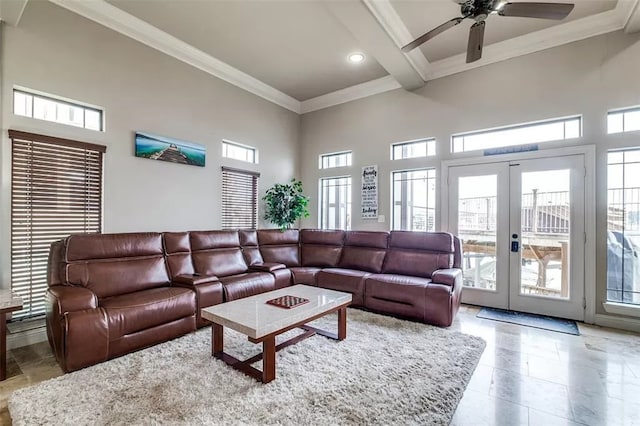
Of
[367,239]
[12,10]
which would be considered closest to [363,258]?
[367,239]

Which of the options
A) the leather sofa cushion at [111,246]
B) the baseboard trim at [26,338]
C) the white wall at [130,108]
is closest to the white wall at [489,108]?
the white wall at [130,108]

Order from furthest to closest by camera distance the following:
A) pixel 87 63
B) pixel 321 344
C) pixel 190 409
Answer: pixel 87 63, pixel 321 344, pixel 190 409

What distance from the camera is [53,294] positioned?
2418mm

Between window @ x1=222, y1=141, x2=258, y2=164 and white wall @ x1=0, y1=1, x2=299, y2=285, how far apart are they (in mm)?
116

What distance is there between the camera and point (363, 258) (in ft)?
14.6

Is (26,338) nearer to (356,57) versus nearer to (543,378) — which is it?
(543,378)

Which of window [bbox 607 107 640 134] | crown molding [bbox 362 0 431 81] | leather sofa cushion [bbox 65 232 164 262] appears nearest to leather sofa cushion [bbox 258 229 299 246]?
leather sofa cushion [bbox 65 232 164 262]

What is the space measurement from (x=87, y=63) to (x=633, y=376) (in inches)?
227

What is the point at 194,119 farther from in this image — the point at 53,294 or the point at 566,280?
the point at 566,280

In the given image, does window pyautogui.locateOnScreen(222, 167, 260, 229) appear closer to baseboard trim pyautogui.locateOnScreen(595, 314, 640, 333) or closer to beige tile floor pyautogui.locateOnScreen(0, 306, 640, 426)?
beige tile floor pyautogui.locateOnScreen(0, 306, 640, 426)

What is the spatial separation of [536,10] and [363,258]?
128 inches

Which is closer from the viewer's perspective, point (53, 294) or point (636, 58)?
point (53, 294)

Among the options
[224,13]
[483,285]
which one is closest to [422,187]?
[483,285]

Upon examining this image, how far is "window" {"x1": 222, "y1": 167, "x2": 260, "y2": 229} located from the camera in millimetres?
4688
